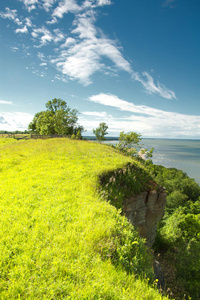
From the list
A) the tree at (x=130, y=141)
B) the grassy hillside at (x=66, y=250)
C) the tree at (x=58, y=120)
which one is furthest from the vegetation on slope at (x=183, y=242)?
the tree at (x=58, y=120)

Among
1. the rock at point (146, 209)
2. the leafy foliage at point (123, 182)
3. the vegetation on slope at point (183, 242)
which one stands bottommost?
the vegetation on slope at point (183, 242)

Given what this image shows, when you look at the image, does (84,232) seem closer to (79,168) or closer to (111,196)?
(111,196)

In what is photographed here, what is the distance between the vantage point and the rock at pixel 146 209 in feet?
37.1

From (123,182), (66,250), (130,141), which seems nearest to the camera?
(66,250)

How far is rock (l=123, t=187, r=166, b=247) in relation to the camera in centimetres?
1132

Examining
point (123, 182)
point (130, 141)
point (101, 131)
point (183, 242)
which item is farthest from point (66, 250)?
point (101, 131)

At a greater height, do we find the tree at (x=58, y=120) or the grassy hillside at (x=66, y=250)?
the tree at (x=58, y=120)

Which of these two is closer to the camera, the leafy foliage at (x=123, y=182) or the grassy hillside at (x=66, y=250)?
the grassy hillside at (x=66, y=250)

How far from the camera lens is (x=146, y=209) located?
43.1 feet

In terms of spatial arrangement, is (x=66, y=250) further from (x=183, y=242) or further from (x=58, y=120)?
(x=58, y=120)

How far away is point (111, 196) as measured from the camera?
371 inches

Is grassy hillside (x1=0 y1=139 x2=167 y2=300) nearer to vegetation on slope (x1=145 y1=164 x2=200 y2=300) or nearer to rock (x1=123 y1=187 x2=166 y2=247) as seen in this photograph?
vegetation on slope (x1=145 y1=164 x2=200 y2=300)

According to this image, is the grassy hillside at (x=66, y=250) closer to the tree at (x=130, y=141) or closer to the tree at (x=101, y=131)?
the tree at (x=130, y=141)

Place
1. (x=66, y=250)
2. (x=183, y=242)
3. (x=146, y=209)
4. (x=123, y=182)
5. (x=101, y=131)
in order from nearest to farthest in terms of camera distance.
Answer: (x=66, y=250) → (x=123, y=182) → (x=146, y=209) → (x=183, y=242) → (x=101, y=131)
